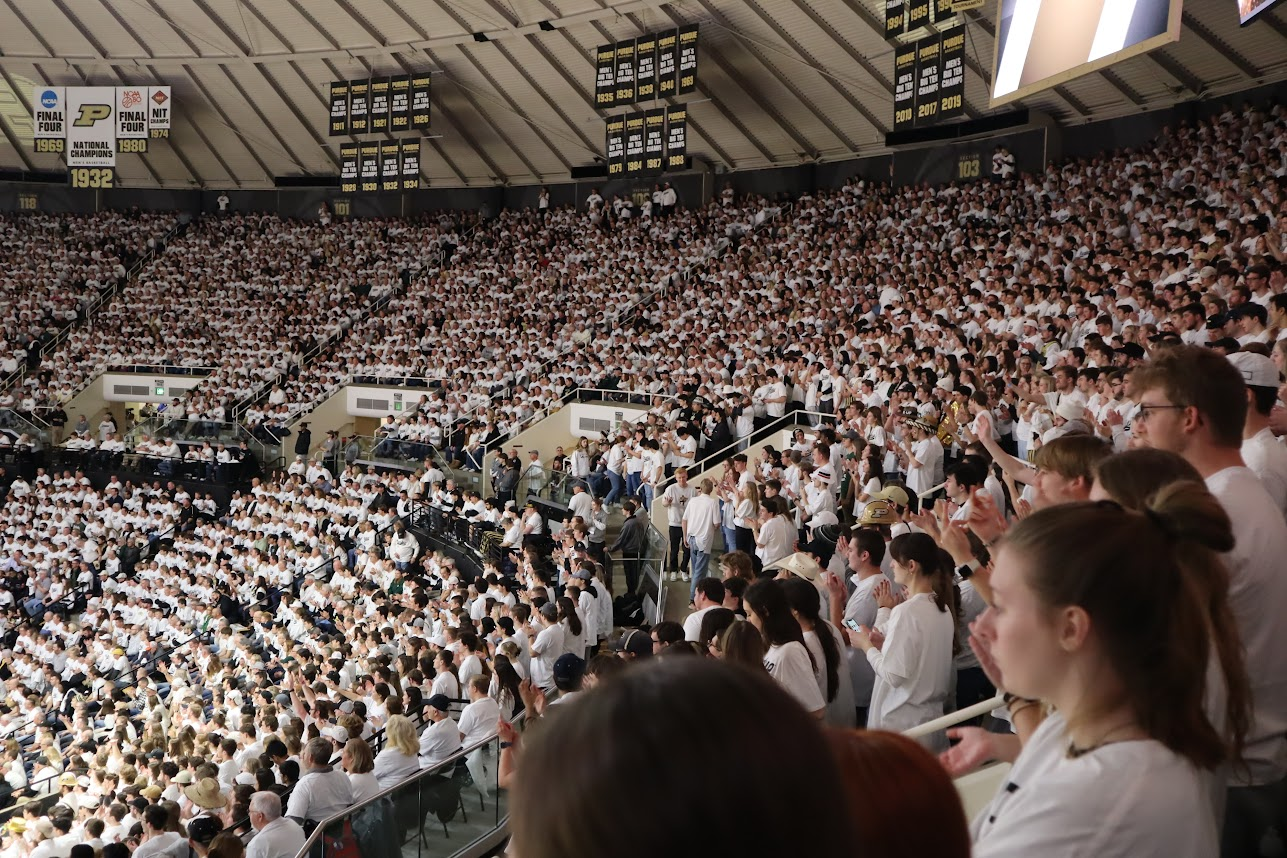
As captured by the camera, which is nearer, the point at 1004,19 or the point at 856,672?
the point at 856,672

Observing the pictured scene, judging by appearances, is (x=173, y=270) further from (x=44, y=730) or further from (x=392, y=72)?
(x=44, y=730)

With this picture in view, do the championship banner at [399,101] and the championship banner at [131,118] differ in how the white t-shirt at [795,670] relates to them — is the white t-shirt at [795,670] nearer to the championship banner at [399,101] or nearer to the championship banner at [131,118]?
the championship banner at [399,101]

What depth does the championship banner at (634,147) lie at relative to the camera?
23.4m

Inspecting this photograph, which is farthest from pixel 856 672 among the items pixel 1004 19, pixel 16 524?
pixel 16 524

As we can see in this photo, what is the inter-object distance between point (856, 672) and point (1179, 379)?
2.91 m

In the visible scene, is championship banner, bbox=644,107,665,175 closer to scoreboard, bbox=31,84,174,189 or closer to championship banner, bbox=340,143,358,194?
championship banner, bbox=340,143,358,194

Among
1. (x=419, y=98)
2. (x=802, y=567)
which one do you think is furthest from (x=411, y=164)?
(x=802, y=567)

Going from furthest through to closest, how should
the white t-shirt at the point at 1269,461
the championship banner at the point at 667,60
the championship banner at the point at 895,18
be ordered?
the championship banner at the point at 667,60, the championship banner at the point at 895,18, the white t-shirt at the point at 1269,461

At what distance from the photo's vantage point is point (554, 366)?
22.7m

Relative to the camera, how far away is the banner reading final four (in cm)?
2775

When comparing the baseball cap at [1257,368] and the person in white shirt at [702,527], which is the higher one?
the baseball cap at [1257,368]

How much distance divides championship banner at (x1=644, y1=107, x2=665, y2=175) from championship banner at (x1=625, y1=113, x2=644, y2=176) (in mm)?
108

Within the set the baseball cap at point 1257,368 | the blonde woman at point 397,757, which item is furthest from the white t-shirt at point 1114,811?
the blonde woman at point 397,757

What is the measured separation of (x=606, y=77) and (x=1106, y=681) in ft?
72.0
